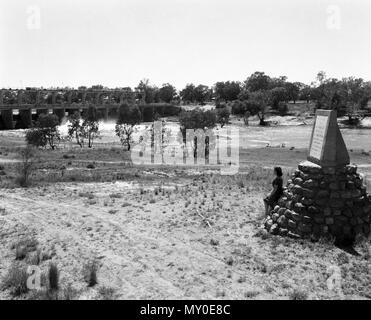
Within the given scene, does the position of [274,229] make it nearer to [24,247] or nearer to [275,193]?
[275,193]

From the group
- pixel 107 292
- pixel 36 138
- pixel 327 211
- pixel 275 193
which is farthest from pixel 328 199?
pixel 36 138

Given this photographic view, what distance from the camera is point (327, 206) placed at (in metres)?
12.1

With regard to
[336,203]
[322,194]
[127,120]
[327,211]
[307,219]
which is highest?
[127,120]

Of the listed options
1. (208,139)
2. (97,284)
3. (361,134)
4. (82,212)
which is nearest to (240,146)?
(208,139)

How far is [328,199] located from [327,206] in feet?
0.74

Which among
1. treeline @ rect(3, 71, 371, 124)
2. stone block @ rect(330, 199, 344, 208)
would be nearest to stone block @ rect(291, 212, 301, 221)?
stone block @ rect(330, 199, 344, 208)

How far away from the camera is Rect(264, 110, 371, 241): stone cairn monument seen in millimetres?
12117

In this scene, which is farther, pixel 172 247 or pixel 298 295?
pixel 172 247

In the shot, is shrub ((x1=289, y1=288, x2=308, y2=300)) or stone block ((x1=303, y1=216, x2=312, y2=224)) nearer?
shrub ((x1=289, y1=288, x2=308, y2=300))

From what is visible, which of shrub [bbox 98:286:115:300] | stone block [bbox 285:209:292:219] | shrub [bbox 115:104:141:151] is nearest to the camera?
shrub [bbox 98:286:115:300]

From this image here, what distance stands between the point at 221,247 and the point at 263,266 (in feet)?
5.92

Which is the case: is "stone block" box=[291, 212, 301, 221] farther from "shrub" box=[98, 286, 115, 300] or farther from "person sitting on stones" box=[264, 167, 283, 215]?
"shrub" box=[98, 286, 115, 300]

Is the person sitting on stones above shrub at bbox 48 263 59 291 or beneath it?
above
